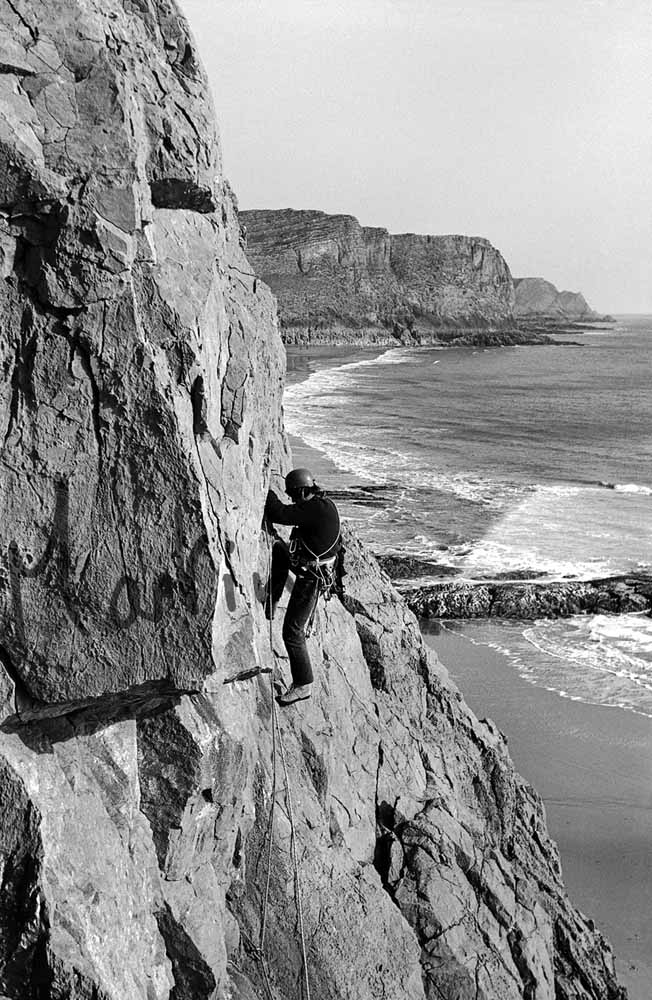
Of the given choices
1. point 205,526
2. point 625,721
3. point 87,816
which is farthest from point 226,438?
point 625,721

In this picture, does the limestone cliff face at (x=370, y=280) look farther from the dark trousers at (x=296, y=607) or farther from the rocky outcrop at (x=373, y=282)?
the dark trousers at (x=296, y=607)

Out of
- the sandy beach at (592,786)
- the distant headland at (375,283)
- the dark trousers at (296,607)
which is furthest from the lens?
the distant headland at (375,283)

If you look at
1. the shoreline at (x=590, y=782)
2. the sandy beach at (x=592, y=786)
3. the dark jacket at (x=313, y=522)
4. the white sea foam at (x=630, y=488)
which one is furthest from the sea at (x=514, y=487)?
the dark jacket at (x=313, y=522)

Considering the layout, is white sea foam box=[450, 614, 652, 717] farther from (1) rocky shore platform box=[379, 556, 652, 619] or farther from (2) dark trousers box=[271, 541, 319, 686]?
(2) dark trousers box=[271, 541, 319, 686]

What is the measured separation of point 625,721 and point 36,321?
43.3ft

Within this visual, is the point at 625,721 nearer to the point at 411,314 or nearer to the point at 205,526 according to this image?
the point at 205,526

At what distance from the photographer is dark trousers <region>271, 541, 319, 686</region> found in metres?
6.83

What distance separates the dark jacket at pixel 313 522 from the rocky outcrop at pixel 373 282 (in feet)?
429

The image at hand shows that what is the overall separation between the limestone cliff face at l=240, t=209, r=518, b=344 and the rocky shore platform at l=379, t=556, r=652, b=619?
120m

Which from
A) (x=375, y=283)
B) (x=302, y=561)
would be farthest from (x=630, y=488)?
(x=375, y=283)

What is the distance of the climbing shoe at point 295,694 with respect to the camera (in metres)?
6.68

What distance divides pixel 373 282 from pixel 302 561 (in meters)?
160

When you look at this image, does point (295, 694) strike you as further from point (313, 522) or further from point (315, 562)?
point (313, 522)

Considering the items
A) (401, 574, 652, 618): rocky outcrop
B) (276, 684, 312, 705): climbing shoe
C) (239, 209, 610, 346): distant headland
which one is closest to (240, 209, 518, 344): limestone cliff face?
(239, 209, 610, 346): distant headland
